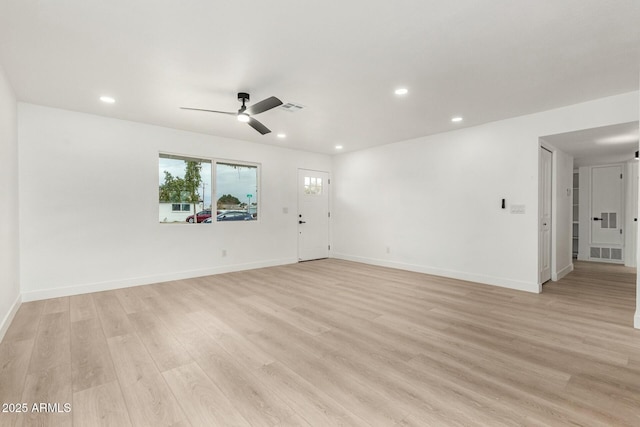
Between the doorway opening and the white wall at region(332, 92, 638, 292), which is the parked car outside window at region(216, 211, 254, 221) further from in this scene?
the doorway opening

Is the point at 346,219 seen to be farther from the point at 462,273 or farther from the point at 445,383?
the point at 445,383

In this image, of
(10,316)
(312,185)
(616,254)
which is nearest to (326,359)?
(10,316)

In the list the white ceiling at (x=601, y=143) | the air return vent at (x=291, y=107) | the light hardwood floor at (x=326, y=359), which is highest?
the air return vent at (x=291, y=107)

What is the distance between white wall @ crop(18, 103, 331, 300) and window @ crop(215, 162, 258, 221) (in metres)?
0.22

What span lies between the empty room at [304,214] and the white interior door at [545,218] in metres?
0.06

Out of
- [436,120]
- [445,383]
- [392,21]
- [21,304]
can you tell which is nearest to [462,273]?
[436,120]

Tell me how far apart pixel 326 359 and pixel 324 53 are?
2.65m

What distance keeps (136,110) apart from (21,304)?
2.91 m

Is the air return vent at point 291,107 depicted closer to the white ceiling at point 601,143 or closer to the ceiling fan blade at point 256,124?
the ceiling fan blade at point 256,124

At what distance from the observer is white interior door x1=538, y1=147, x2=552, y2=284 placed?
15.1 feet

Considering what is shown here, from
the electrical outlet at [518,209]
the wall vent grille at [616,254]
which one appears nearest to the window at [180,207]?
the electrical outlet at [518,209]

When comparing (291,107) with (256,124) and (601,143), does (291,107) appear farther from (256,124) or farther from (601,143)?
(601,143)

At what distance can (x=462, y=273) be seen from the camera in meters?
5.19

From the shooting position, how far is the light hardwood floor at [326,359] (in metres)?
1.83
